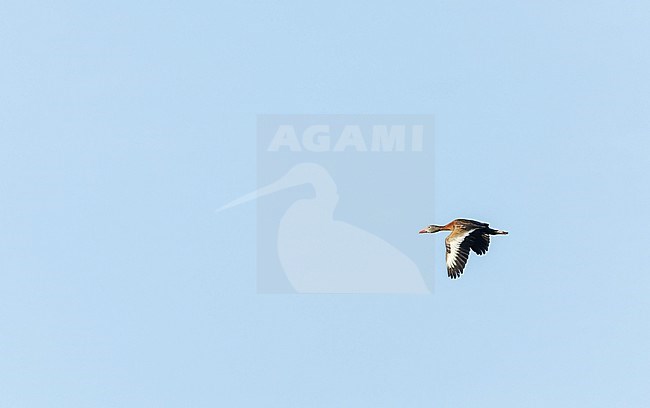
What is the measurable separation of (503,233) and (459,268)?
6.20 ft

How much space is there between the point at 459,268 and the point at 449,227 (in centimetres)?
187

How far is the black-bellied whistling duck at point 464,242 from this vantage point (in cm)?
6253

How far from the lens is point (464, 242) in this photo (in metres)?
62.7

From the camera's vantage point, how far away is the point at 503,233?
62.5 meters

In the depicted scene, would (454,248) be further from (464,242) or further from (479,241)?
(479,241)

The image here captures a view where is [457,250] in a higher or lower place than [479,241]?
lower

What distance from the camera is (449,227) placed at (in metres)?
63.8

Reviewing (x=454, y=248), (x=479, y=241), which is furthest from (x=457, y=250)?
(x=479, y=241)

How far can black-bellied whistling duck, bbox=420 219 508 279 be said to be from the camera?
62.5 meters

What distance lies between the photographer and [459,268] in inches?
2461

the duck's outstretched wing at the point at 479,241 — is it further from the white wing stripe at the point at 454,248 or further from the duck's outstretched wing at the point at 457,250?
the white wing stripe at the point at 454,248

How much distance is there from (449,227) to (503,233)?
85.1 inches

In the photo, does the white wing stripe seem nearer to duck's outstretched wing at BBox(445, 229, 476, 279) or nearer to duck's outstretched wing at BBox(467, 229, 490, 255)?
duck's outstretched wing at BBox(445, 229, 476, 279)

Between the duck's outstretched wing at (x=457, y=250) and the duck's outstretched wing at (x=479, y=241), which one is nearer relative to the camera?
the duck's outstretched wing at (x=457, y=250)
